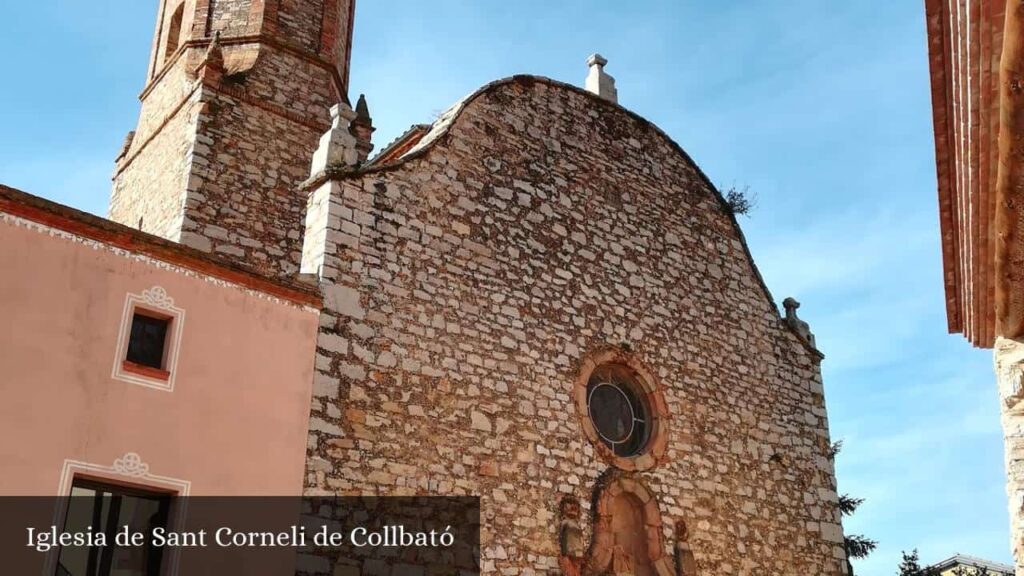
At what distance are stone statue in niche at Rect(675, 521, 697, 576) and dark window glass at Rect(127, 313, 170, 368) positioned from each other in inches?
224

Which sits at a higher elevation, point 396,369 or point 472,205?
point 472,205

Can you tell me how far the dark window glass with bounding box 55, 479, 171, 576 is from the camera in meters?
6.58

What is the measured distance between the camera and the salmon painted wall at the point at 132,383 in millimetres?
6578

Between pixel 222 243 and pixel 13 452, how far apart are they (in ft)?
18.6

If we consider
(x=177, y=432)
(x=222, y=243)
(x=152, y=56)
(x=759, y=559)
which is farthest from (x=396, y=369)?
(x=152, y=56)

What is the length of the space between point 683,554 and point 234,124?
7.94m

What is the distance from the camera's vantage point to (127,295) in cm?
735

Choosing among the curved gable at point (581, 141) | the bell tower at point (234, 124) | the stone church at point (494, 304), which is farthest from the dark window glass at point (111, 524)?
the bell tower at point (234, 124)

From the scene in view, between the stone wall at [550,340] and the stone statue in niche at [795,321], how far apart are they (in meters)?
0.14

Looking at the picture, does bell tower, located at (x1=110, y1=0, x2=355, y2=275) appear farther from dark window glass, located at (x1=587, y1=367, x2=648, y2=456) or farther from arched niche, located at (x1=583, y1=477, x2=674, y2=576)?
arched niche, located at (x1=583, y1=477, x2=674, y2=576)

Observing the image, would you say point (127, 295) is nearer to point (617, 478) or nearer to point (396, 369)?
point (396, 369)

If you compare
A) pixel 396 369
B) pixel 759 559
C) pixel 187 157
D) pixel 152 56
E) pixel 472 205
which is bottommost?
pixel 759 559

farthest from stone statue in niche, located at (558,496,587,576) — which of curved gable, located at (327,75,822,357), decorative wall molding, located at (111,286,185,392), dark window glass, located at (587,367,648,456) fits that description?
decorative wall molding, located at (111,286,185,392)

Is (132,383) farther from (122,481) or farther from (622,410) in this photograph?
(622,410)
